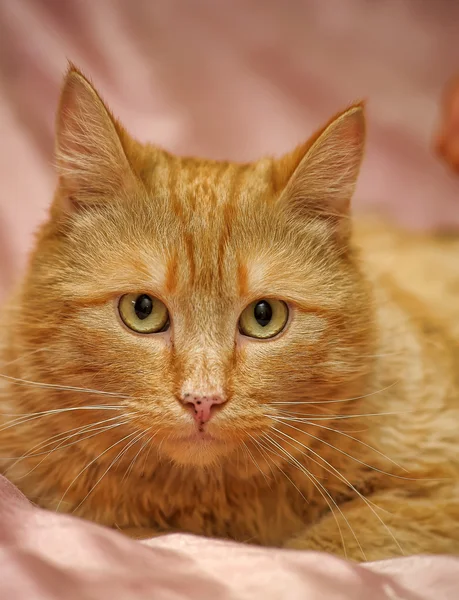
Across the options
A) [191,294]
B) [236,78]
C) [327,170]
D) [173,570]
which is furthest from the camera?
[236,78]

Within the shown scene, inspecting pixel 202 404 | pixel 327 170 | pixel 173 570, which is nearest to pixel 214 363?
pixel 202 404

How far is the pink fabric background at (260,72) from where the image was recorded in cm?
240

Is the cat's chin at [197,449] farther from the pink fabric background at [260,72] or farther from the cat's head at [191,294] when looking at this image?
the pink fabric background at [260,72]

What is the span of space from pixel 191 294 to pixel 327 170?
36 cm

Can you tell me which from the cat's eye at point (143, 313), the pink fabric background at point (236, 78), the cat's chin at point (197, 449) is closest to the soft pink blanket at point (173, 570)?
the cat's chin at point (197, 449)

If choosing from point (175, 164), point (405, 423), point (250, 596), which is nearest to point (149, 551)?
point (250, 596)

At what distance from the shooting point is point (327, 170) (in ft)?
4.54

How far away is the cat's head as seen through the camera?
4.02ft

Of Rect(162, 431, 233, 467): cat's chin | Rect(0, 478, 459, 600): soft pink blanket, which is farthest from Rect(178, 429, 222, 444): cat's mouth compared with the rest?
Rect(0, 478, 459, 600): soft pink blanket

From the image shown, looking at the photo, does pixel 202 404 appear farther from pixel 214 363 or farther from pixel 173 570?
pixel 173 570

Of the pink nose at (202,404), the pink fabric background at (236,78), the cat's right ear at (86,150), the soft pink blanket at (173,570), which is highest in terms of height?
the pink fabric background at (236,78)

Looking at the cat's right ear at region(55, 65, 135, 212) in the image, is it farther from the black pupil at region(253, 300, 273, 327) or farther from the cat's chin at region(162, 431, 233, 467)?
the cat's chin at region(162, 431, 233, 467)

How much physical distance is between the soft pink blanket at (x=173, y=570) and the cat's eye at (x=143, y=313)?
338mm

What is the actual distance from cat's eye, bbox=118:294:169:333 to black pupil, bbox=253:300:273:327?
0.16 m
